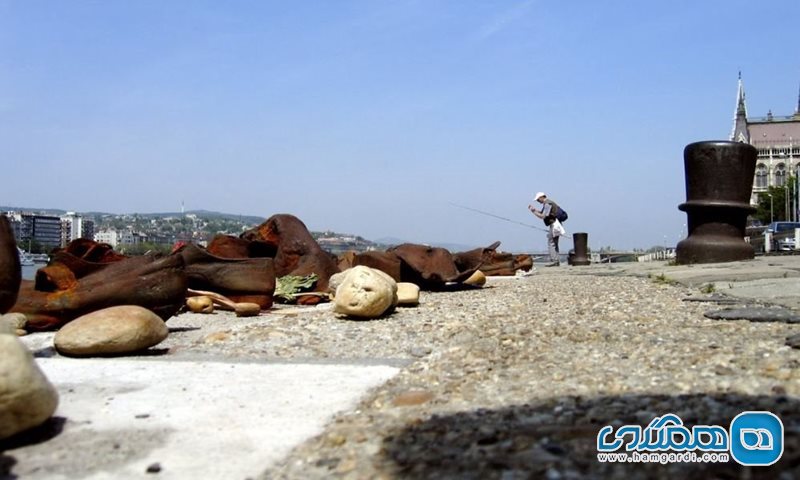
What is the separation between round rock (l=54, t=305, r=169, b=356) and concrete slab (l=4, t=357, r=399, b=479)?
11cm

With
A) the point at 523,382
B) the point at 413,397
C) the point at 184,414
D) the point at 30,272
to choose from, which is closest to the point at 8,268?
the point at 184,414

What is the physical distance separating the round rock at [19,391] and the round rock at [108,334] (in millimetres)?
1373

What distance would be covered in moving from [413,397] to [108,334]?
1781 millimetres

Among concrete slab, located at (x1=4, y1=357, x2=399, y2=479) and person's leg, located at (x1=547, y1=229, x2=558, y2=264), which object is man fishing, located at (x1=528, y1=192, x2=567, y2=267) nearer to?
person's leg, located at (x1=547, y1=229, x2=558, y2=264)

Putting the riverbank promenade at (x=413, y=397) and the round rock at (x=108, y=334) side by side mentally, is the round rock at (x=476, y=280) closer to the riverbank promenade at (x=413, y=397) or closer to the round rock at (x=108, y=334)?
the riverbank promenade at (x=413, y=397)

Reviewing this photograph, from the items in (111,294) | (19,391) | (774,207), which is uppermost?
(774,207)

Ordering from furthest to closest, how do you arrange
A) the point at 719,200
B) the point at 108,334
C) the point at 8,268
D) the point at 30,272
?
the point at 719,200, the point at 30,272, the point at 8,268, the point at 108,334

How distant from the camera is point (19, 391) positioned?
2049mm

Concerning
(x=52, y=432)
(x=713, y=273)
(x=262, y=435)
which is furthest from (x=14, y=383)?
(x=713, y=273)

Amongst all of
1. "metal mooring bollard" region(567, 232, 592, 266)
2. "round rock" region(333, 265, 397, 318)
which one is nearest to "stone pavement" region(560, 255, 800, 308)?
"round rock" region(333, 265, 397, 318)

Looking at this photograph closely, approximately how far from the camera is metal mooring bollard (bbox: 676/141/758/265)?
10.4m

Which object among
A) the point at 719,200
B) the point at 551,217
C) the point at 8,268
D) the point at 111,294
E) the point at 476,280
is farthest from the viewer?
the point at 551,217

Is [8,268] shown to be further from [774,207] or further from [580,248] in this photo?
[774,207]

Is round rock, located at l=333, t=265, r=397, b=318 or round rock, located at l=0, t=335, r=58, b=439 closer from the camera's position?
round rock, located at l=0, t=335, r=58, b=439
